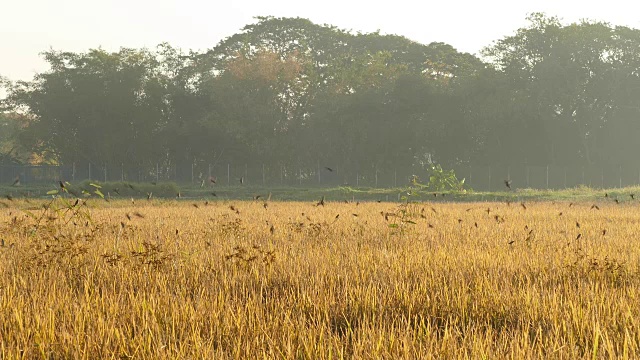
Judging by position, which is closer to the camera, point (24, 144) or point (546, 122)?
point (546, 122)

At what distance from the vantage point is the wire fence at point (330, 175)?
4609 centimetres

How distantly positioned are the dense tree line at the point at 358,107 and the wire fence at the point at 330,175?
0.69 metres

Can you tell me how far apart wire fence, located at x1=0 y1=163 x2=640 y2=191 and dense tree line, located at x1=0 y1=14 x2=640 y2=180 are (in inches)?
27.2

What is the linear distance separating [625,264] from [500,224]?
20.5ft

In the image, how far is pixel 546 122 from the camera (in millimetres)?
46000

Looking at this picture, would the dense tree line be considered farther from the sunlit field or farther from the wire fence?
the sunlit field

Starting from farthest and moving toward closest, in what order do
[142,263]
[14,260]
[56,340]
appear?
[14,260], [142,263], [56,340]

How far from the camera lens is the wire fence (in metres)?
46.1

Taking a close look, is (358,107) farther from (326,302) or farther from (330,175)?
(326,302)

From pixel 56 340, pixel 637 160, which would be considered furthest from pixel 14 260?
pixel 637 160

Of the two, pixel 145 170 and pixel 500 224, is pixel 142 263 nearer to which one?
pixel 500 224

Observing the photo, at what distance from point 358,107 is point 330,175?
222 inches

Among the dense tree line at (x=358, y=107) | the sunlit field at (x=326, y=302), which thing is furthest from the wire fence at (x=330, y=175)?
the sunlit field at (x=326, y=302)

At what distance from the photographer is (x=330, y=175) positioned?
158 ft
